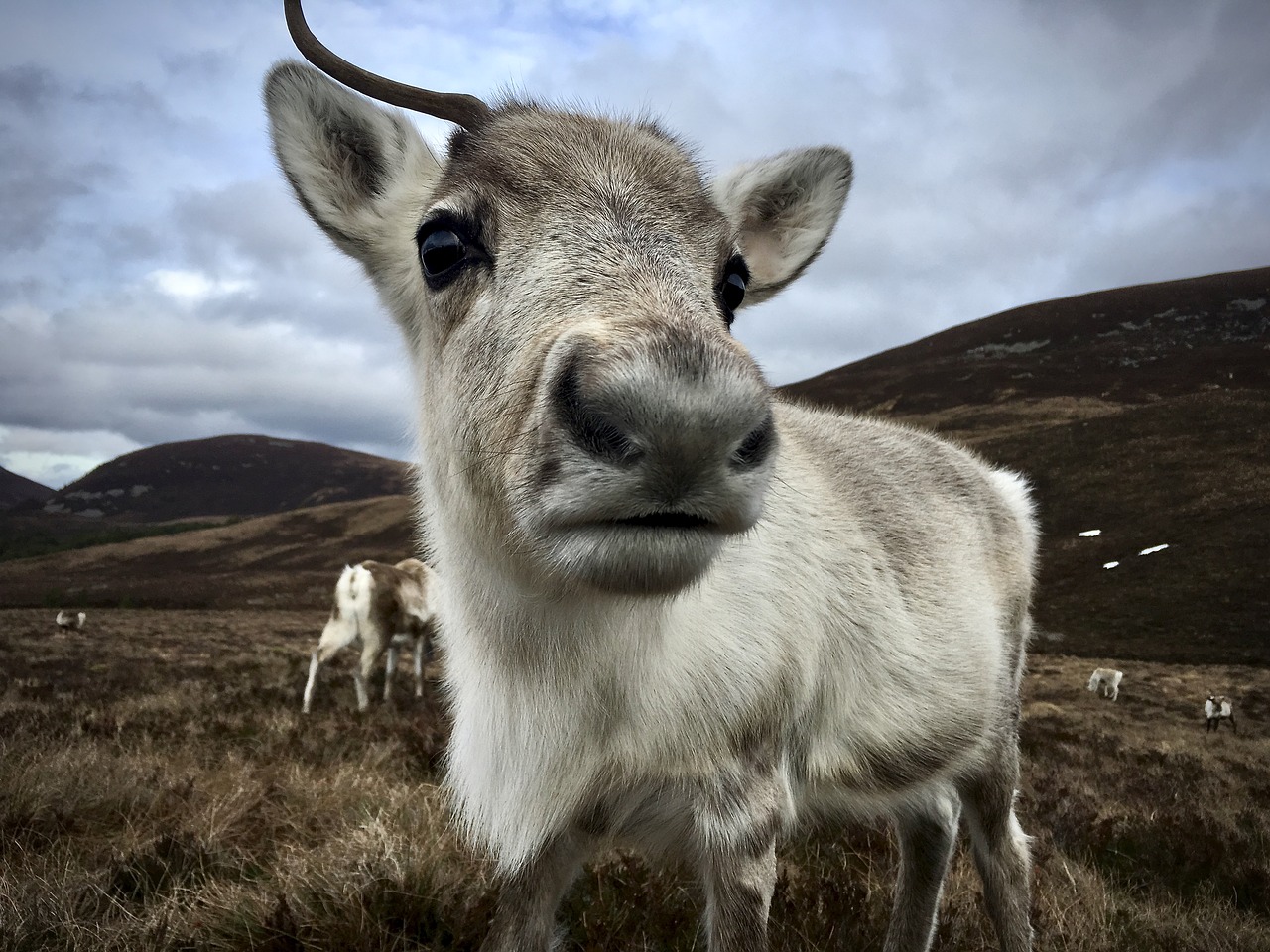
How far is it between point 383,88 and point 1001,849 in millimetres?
4331

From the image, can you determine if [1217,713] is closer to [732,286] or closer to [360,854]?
[360,854]

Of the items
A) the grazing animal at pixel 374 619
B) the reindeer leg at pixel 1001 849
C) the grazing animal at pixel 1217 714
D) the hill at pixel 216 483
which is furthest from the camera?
the hill at pixel 216 483

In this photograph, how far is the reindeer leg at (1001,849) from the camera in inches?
137

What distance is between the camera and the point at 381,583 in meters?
13.0

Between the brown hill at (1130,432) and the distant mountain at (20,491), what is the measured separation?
11506 cm

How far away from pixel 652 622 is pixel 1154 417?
144ft

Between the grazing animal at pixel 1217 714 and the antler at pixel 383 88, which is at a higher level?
the antler at pixel 383 88

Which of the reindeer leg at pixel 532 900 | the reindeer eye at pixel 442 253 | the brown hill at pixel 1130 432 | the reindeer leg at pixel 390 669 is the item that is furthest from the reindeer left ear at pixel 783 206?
the brown hill at pixel 1130 432

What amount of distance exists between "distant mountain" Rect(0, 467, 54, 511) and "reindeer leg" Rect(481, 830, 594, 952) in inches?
5254

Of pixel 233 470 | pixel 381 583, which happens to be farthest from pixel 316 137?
pixel 233 470

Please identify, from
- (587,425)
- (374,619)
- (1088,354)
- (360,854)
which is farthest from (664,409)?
(1088,354)

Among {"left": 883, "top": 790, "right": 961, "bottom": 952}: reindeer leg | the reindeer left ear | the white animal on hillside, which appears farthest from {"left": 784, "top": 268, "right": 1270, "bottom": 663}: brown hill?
the reindeer left ear

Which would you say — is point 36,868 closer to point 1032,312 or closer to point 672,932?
point 672,932

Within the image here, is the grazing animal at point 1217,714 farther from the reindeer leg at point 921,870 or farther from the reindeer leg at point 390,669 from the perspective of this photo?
the reindeer leg at point 390,669
